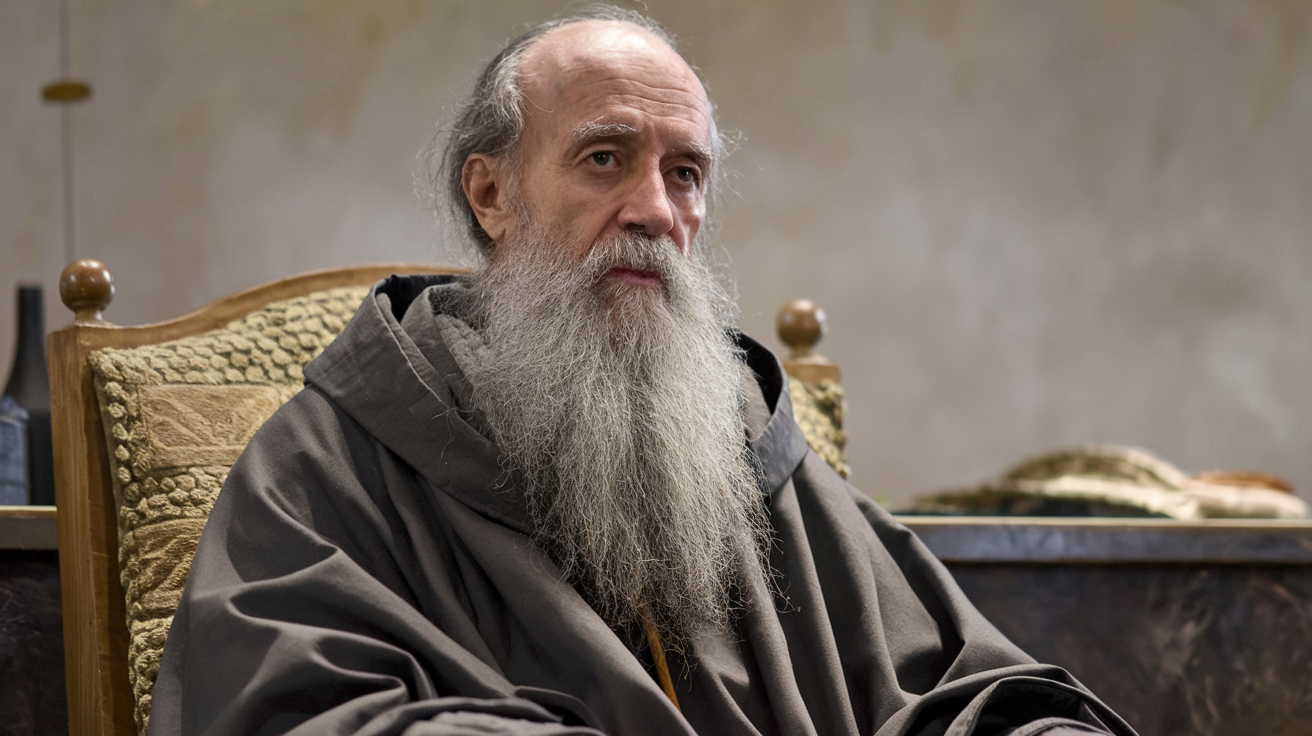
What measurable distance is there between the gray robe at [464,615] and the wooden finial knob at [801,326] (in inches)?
22.1

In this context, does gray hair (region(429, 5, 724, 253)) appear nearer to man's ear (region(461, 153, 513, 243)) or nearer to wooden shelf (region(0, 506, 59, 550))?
man's ear (region(461, 153, 513, 243))

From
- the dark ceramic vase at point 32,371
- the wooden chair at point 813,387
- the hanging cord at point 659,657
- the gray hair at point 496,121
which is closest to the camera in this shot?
the hanging cord at point 659,657

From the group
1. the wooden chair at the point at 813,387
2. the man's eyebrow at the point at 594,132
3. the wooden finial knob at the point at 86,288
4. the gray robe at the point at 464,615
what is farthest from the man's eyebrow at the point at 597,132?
the wooden finial knob at the point at 86,288

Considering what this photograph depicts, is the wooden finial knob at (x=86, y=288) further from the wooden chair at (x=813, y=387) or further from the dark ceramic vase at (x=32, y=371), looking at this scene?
the wooden chair at (x=813, y=387)

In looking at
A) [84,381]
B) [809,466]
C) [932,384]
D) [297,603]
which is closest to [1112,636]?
[809,466]

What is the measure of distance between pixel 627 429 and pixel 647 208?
38 centimetres

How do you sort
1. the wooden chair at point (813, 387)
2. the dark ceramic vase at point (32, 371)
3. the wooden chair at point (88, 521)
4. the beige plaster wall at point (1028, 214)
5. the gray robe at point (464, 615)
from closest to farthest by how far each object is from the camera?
the gray robe at point (464, 615) < the wooden chair at point (88, 521) < the wooden chair at point (813, 387) < the dark ceramic vase at point (32, 371) < the beige plaster wall at point (1028, 214)

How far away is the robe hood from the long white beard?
4 cm

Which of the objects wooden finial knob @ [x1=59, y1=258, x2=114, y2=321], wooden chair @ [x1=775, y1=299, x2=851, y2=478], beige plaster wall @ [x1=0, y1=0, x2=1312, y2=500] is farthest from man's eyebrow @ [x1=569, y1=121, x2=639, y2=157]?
beige plaster wall @ [x1=0, y1=0, x2=1312, y2=500]

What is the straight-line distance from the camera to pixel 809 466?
2039mm

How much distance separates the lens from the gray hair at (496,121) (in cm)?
210

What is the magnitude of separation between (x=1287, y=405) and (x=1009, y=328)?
1657 mm

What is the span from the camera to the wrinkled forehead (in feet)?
6.57

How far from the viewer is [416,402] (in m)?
1.75
